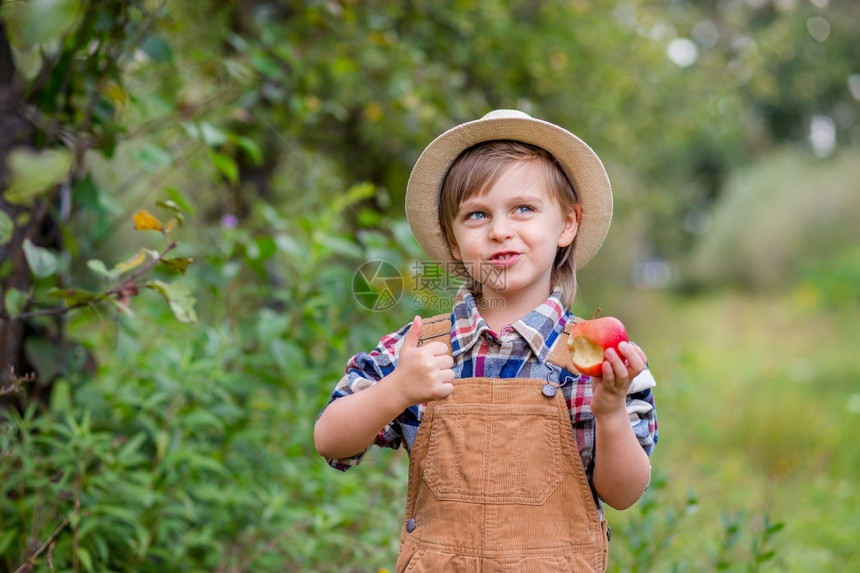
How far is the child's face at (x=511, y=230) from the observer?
156 cm

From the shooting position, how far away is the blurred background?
2.21 metres

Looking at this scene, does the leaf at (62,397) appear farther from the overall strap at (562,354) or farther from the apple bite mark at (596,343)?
the apple bite mark at (596,343)

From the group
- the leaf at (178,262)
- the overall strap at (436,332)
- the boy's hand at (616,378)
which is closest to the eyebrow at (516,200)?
the overall strap at (436,332)

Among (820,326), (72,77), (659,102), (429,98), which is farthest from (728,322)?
(72,77)

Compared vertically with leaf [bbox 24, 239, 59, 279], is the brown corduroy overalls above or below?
below

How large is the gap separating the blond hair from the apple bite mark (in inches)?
11.8

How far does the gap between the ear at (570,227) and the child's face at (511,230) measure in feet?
0.15

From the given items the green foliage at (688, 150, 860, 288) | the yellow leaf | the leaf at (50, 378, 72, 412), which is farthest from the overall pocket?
the green foliage at (688, 150, 860, 288)

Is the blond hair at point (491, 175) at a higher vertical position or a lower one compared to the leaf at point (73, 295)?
higher

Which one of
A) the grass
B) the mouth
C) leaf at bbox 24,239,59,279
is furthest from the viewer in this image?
the grass

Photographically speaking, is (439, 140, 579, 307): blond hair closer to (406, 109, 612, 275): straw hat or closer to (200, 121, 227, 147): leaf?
(406, 109, 612, 275): straw hat

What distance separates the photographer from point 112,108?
103 inches

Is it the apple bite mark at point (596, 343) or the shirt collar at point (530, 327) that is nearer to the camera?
the apple bite mark at point (596, 343)

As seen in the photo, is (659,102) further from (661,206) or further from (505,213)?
(505,213)
